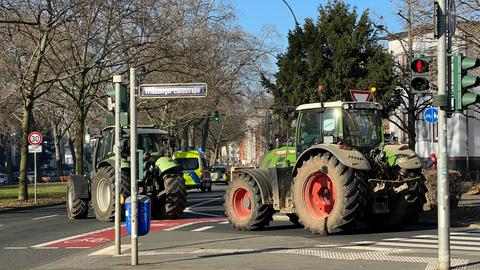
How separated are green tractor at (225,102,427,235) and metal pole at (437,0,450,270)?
3.83 m

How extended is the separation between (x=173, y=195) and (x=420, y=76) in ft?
34.3

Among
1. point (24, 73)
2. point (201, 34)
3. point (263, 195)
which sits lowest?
point (263, 195)

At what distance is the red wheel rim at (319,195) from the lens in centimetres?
1444

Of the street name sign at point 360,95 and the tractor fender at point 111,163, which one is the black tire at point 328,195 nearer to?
the street name sign at point 360,95

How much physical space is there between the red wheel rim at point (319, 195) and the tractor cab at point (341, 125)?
923mm

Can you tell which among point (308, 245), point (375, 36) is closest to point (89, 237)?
point (308, 245)

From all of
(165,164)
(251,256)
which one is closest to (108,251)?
(251,256)

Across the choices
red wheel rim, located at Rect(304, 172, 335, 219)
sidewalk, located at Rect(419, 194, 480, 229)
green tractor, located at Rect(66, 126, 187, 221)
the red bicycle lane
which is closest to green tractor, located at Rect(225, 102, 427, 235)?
red wheel rim, located at Rect(304, 172, 335, 219)

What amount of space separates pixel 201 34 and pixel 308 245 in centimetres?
2811

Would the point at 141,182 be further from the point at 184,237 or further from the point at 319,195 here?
the point at 319,195

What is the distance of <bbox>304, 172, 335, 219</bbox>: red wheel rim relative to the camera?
1444 centimetres

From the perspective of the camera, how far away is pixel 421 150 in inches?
1649

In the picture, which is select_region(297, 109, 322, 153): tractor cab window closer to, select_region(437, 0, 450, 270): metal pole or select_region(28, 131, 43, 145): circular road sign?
select_region(437, 0, 450, 270): metal pole

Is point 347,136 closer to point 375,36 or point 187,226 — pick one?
point 187,226
